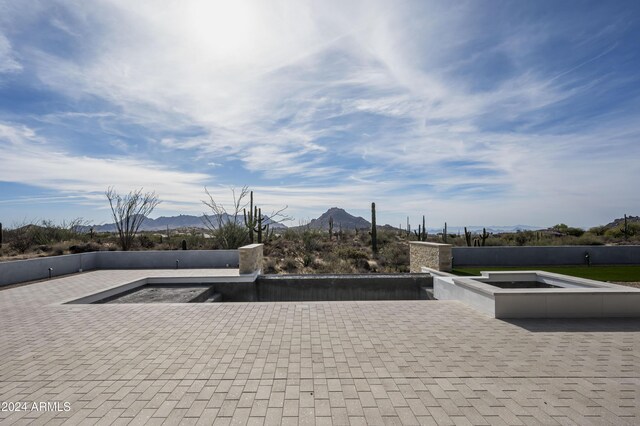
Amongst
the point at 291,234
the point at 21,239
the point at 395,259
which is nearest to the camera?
the point at 395,259

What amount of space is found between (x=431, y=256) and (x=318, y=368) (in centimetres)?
861

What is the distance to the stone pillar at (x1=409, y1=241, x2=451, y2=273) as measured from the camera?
10.9 m

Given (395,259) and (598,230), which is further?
(598,230)

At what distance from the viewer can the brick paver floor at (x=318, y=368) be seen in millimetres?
3021

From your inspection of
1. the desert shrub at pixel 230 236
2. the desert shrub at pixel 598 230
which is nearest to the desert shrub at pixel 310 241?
the desert shrub at pixel 230 236

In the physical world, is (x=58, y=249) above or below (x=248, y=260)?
above

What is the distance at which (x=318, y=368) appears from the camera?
3.90m

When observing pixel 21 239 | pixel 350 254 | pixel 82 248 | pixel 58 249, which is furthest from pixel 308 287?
pixel 21 239

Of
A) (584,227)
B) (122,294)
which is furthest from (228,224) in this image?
(584,227)

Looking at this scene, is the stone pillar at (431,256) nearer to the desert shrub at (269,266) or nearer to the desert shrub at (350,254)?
the desert shrub at (350,254)

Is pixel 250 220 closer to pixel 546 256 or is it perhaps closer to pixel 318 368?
pixel 546 256

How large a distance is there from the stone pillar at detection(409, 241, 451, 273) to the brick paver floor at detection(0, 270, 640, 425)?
4.73 m

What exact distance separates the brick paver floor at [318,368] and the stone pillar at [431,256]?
4.73 m

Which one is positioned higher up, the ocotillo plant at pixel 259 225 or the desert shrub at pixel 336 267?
the ocotillo plant at pixel 259 225
